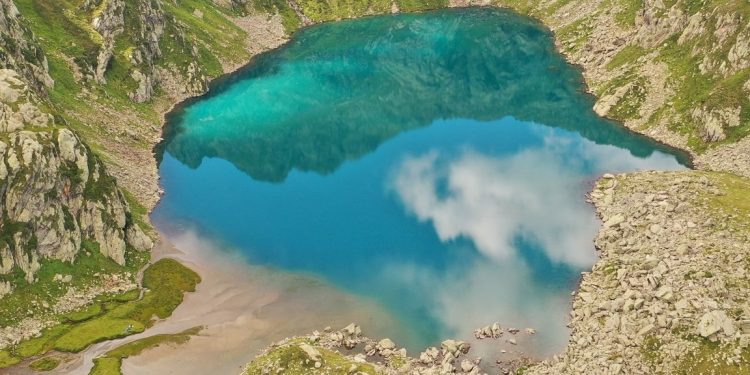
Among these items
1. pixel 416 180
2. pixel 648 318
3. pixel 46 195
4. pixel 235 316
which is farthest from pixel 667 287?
pixel 46 195

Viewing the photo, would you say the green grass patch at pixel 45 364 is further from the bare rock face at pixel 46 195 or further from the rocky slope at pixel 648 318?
the rocky slope at pixel 648 318

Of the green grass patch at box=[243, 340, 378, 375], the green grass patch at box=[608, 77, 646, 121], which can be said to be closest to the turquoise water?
the green grass patch at box=[608, 77, 646, 121]

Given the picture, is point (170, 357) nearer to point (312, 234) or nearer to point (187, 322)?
point (187, 322)

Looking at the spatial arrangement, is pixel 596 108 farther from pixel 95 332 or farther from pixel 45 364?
pixel 45 364

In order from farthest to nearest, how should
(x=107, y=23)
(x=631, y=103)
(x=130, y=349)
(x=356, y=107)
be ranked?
1. (x=356, y=107)
2. (x=107, y=23)
3. (x=631, y=103)
4. (x=130, y=349)

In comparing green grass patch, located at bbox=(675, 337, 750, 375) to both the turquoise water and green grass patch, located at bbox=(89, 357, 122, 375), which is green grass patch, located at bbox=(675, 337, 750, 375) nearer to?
the turquoise water

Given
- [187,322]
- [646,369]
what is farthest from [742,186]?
[187,322]

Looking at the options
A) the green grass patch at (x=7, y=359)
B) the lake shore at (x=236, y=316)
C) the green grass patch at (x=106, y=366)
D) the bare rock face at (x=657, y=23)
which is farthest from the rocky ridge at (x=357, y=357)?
the bare rock face at (x=657, y=23)
